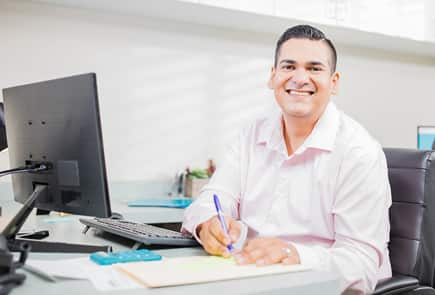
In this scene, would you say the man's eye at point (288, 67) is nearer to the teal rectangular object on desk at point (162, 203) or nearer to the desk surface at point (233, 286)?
the desk surface at point (233, 286)

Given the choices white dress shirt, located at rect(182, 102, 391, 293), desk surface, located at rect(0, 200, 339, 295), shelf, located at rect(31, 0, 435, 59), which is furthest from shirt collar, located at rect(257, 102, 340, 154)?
shelf, located at rect(31, 0, 435, 59)

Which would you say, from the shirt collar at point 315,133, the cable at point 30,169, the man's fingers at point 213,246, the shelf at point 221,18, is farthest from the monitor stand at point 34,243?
the shelf at point 221,18

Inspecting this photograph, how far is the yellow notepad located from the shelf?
66.1 inches

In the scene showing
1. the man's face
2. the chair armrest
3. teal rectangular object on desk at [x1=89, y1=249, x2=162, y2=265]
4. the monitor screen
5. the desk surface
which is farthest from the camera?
the man's face

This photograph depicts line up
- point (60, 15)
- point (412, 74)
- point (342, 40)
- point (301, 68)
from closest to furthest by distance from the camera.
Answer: point (301, 68), point (60, 15), point (342, 40), point (412, 74)

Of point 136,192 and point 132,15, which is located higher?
point 132,15

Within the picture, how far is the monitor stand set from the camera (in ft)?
3.27

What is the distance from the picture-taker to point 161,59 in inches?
107

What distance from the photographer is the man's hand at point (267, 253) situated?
3.10ft

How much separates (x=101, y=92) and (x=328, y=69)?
1486mm

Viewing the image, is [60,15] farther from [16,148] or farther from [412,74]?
[412,74]

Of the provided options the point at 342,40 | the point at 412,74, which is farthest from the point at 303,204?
the point at 412,74

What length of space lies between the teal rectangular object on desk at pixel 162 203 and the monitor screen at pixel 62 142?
105 centimetres

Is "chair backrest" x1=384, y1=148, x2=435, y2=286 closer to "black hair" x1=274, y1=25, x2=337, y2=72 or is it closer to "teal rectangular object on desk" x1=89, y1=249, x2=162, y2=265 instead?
"black hair" x1=274, y1=25, x2=337, y2=72
